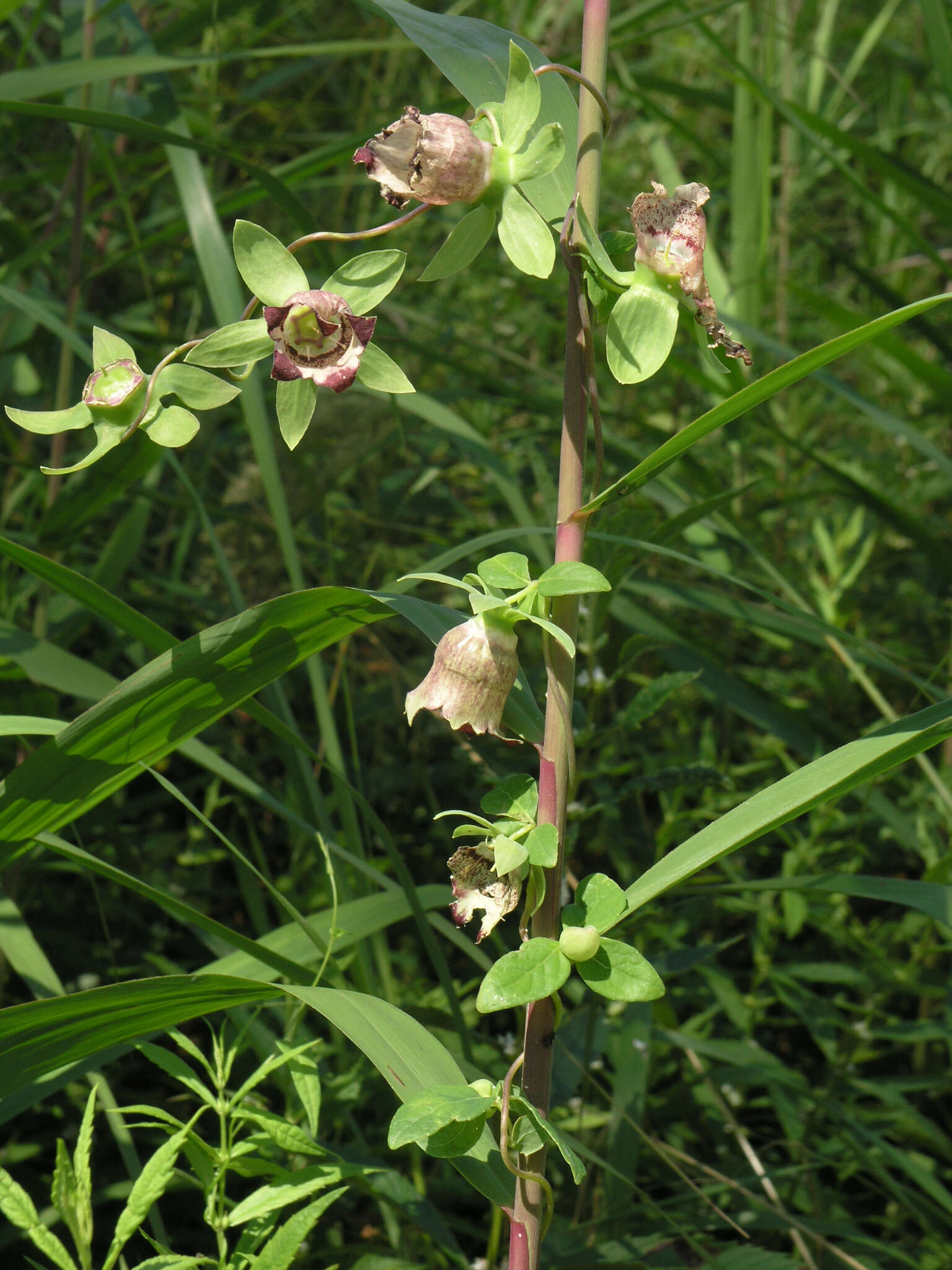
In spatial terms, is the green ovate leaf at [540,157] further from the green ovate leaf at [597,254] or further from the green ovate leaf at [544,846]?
the green ovate leaf at [544,846]

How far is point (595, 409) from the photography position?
0.44 meters

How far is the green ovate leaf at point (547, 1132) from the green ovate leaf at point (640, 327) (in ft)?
A: 0.93

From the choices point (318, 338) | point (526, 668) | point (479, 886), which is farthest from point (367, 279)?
point (526, 668)

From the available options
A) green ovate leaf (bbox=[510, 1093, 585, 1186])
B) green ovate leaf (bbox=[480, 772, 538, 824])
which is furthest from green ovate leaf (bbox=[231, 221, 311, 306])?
green ovate leaf (bbox=[510, 1093, 585, 1186])

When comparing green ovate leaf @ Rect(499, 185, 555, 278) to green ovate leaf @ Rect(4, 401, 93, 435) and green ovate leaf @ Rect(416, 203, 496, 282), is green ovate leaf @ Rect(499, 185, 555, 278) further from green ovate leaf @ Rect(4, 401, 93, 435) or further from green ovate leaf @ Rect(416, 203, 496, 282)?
green ovate leaf @ Rect(4, 401, 93, 435)

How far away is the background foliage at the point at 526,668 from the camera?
0.82m

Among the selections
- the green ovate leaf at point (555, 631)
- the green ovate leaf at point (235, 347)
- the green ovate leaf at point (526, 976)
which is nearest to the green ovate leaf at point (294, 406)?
the green ovate leaf at point (235, 347)

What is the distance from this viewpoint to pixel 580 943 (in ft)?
1.36

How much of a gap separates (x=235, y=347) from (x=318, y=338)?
32 millimetres

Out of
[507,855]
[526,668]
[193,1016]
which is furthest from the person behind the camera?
[526,668]

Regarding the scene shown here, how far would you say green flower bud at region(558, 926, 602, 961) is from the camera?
0.41m

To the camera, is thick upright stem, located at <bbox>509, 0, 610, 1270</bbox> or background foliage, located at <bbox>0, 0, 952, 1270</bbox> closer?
thick upright stem, located at <bbox>509, 0, 610, 1270</bbox>

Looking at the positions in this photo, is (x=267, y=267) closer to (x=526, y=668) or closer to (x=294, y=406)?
(x=294, y=406)

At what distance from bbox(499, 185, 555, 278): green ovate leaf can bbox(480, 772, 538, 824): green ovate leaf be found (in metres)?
0.20
